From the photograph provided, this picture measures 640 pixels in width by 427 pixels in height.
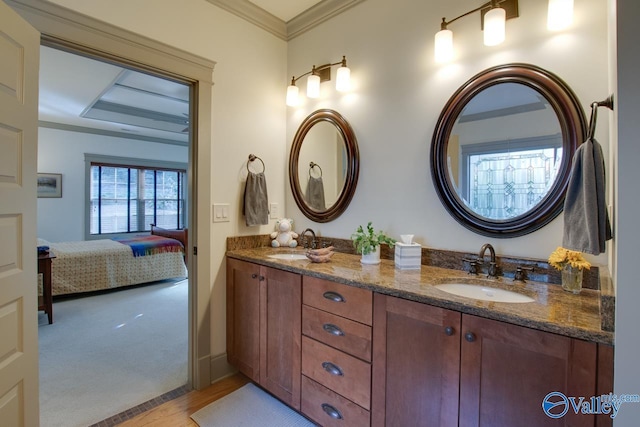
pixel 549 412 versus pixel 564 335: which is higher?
pixel 564 335

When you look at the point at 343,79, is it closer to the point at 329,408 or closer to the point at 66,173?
the point at 329,408

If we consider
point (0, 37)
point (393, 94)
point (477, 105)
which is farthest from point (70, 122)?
point (477, 105)

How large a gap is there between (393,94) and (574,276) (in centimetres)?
139

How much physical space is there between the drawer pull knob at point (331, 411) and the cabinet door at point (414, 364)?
229 millimetres

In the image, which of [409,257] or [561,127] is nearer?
[561,127]

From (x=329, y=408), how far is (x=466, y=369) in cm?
82

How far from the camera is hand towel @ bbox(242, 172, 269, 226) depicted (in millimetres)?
2371

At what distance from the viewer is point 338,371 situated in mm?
1577

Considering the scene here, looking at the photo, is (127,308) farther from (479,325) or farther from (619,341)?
(619,341)

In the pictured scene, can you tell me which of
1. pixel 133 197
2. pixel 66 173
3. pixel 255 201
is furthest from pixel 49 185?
pixel 255 201

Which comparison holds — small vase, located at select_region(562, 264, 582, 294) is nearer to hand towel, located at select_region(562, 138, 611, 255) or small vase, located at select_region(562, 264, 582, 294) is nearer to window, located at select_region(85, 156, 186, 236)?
hand towel, located at select_region(562, 138, 611, 255)

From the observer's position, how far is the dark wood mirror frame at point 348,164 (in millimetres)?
2225

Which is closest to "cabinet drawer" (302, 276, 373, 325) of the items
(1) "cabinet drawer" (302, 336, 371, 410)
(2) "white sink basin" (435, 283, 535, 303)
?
(1) "cabinet drawer" (302, 336, 371, 410)

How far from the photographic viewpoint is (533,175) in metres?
1.51
